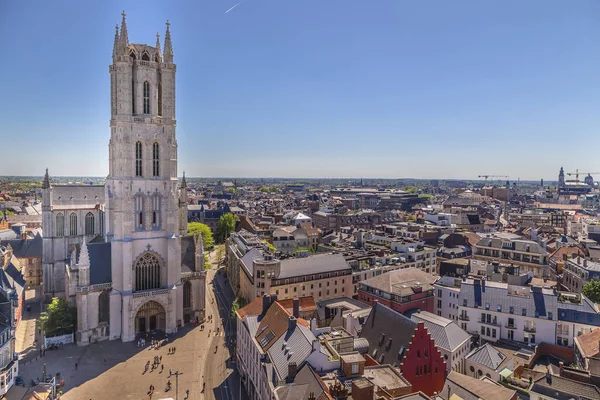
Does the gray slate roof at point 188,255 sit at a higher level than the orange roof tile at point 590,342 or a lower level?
higher

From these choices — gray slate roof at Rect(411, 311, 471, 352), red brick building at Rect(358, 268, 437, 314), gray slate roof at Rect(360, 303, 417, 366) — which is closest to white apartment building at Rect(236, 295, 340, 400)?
gray slate roof at Rect(360, 303, 417, 366)

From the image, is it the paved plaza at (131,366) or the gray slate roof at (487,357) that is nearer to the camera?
the gray slate roof at (487,357)

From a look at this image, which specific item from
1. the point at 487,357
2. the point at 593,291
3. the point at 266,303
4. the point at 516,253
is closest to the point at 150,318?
the point at 266,303

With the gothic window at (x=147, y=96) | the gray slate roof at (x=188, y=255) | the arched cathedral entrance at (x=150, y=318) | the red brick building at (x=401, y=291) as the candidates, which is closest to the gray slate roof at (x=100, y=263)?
the arched cathedral entrance at (x=150, y=318)

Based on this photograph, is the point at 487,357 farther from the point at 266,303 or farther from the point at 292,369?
the point at 266,303

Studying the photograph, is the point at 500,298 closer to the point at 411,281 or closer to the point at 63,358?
the point at 411,281

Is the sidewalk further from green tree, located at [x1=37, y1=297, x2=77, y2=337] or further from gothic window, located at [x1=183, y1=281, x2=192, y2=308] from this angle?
gothic window, located at [x1=183, y1=281, x2=192, y2=308]

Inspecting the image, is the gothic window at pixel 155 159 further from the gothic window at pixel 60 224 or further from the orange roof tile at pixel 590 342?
the orange roof tile at pixel 590 342
